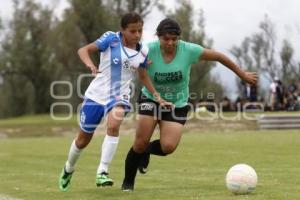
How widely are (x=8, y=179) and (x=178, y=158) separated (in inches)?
237

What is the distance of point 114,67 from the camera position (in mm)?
9727

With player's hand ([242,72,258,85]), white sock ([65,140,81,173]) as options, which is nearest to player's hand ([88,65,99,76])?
white sock ([65,140,81,173])

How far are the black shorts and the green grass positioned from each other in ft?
3.47

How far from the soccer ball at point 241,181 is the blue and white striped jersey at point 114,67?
1883 mm

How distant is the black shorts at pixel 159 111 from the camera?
9984 millimetres

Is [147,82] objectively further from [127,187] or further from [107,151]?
[127,187]

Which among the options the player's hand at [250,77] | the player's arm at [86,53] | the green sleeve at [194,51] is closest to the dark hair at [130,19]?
the player's arm at [86,53]

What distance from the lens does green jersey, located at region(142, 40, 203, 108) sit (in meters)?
9.85

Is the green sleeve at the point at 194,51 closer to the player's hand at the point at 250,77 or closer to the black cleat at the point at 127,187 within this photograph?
the player's hand at the point at 250,77

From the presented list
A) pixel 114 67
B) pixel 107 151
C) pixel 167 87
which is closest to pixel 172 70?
pixel 167 87

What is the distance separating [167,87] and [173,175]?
132 inches

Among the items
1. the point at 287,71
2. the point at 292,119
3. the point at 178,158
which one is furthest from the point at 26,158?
the point at 287,71

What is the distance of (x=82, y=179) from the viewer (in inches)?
492

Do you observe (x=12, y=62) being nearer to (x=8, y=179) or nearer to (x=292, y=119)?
(x=292, y=119)
